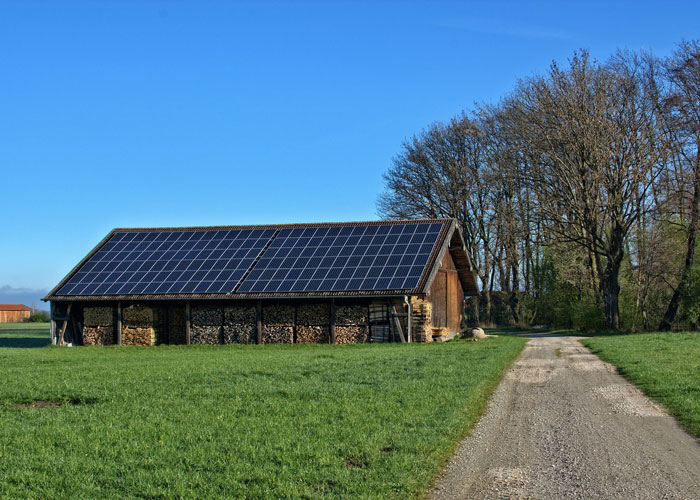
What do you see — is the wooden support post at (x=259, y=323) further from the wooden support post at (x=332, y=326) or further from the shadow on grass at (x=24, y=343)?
the shadow on grass at (x=24, y=343)

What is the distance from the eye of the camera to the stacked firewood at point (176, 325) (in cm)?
3175

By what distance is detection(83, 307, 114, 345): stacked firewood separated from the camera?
32094 millimetres

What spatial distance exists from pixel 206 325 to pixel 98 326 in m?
5.39

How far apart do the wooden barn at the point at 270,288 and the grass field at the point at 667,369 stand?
840 cm

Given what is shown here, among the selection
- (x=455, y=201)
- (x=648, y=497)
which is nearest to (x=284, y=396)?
(x=648, y=497)

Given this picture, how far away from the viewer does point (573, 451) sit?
8.27m

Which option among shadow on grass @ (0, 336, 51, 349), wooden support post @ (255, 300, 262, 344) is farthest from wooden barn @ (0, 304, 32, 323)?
wooden support post @ (255, 300, 262, 344)

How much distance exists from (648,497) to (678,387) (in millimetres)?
7234

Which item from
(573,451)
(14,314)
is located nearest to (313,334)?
(573,451)

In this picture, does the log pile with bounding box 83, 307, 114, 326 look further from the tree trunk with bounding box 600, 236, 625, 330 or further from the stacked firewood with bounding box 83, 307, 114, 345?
the tree trunk with bounding box 600, 236, 625, 330

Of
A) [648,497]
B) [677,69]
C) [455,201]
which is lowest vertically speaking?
[648,497]

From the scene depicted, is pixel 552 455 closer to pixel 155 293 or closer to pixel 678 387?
pixel 678 387

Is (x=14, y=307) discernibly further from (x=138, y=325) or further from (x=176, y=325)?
(x=176, y=325)

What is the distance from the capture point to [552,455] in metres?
8.08
